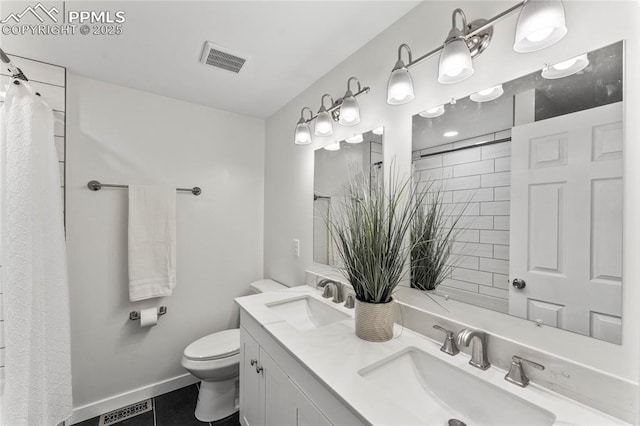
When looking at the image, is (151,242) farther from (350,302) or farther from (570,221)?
(570,221)

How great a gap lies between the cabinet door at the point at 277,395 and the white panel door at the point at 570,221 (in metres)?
0.84

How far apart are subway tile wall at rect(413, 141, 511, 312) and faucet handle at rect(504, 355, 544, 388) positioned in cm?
15

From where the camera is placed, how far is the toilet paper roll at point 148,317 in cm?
183

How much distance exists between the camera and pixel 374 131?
1348 millimetres

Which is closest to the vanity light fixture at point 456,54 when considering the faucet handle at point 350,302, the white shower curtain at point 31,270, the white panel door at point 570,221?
the white panel door at point 570,221

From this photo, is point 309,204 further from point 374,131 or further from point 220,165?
point 220,165

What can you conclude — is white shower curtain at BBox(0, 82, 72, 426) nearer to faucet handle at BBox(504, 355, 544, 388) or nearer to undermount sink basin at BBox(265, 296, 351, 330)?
undermount sink basin at BBox(265, 296, 351, 330)

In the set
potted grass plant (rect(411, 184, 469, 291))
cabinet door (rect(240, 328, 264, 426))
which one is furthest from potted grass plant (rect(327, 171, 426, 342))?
cabinet door (rect(240, 328, 264, 426))

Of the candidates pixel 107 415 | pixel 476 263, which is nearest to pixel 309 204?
pixel 476 263

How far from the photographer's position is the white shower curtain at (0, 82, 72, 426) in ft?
3.48

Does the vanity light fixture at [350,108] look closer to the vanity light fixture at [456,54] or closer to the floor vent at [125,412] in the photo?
the vanity light fixture at [456,54]

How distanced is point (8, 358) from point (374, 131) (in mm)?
1845

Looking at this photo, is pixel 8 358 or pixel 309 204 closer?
pixel 8 358

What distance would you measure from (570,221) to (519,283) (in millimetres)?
238
